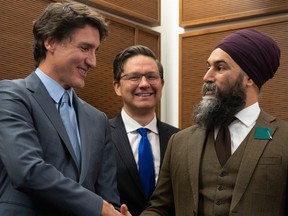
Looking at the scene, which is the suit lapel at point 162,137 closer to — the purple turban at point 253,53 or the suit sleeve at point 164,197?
the suit sleeve at point 164,197

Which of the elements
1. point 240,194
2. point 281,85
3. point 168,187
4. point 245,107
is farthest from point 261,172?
point 281,85

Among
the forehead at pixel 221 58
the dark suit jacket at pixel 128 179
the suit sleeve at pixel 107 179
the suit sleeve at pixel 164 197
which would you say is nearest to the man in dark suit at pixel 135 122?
the dark suit jacket at pixel 128 179

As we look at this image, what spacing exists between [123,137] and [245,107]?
57 cm

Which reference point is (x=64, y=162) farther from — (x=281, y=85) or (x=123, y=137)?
(x=281, y=85)

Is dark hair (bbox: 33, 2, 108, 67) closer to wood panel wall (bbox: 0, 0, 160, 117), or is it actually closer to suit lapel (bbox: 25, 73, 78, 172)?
suit lapel (bbox: 25, 73, 78, 172)

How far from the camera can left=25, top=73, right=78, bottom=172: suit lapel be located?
1.32 meters

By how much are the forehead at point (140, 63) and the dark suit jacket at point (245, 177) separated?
520 mm

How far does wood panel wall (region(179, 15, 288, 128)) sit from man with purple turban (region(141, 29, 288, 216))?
84 cm

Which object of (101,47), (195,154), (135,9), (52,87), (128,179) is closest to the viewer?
(52,87)

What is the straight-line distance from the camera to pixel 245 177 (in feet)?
4.59

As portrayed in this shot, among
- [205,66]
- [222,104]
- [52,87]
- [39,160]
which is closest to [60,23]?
[52,87]

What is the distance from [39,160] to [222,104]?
0.65m

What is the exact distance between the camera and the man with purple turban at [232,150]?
1401 mm

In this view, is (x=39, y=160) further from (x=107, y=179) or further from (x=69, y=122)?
(x=107, y=179)
